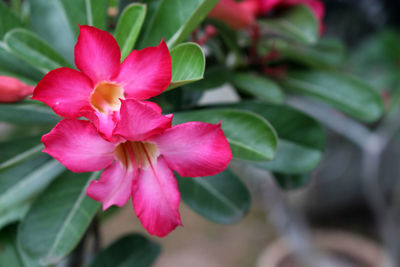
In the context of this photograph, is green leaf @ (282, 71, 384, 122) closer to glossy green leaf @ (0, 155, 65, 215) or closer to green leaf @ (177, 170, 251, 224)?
green leaf @ (177, 170, 251, 224)

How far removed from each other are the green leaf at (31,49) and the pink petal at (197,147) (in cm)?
20

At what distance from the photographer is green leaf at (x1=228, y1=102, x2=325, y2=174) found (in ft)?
1.71

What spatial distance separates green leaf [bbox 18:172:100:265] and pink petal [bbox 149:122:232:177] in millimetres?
165

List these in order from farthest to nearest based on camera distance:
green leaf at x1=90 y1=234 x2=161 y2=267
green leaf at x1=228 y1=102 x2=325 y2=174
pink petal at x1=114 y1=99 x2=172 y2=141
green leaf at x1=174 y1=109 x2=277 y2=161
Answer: green leaf at x1=90 y1=234 x2=161 y2=267
green leaf at x1=228 y1=102 x2=325 y2=174
green leaf at x1=174 y1=109 x2=277 y2=161
pink petal at x1=114 y1=99 x2=172 y2=141

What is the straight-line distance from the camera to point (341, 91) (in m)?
0.66

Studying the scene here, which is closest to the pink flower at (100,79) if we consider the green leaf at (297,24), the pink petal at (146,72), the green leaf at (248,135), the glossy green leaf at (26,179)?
the pink petal at (146,72)

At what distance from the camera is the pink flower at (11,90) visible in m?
0.42

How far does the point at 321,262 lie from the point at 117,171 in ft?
4.54

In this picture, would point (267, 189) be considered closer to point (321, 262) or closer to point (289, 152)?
point (321, 262)

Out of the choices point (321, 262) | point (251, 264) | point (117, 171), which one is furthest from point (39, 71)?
point (251, 264)

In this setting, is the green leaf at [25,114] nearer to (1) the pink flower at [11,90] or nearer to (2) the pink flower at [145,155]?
(1) the pink flower at [11,90]

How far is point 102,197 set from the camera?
36cm

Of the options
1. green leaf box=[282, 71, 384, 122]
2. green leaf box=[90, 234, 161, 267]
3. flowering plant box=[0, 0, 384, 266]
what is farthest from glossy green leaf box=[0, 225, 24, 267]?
green leaf box=[282, 71, 384, 122]

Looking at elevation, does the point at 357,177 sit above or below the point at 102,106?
below
